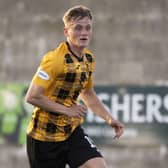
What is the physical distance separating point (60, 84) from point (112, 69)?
19.7 ft

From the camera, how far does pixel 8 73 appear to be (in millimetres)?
11180

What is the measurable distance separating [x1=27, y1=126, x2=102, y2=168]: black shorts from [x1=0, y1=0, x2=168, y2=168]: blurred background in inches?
223

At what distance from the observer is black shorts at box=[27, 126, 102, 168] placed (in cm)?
490

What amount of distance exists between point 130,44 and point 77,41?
6031 mm

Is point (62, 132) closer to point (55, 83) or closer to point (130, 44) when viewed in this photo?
point (55, 83)

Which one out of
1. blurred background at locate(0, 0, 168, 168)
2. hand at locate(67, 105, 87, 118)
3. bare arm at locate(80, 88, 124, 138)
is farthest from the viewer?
blurred background at locate(0, 0, 168, 168)

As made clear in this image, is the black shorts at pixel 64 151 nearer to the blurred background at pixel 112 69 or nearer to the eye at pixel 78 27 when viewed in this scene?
the eye at pixel 78 27

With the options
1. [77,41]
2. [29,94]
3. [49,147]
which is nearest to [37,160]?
[49,147]

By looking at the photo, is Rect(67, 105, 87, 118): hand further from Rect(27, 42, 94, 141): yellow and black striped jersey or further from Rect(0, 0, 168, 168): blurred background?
Rect(0, 0, 168, 168): blurred background

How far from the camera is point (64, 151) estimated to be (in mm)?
4949

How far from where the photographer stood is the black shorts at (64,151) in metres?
4.90

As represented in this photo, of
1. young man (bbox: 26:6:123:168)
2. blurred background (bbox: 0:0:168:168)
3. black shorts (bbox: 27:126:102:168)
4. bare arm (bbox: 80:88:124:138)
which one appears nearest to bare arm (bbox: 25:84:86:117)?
young man (bbox: 26:6:123:168)

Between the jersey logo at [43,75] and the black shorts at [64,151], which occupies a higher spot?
the jersey logo at [43,75]

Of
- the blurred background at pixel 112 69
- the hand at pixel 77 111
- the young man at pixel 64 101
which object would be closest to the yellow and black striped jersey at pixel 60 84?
the young man at pixel 64 101
